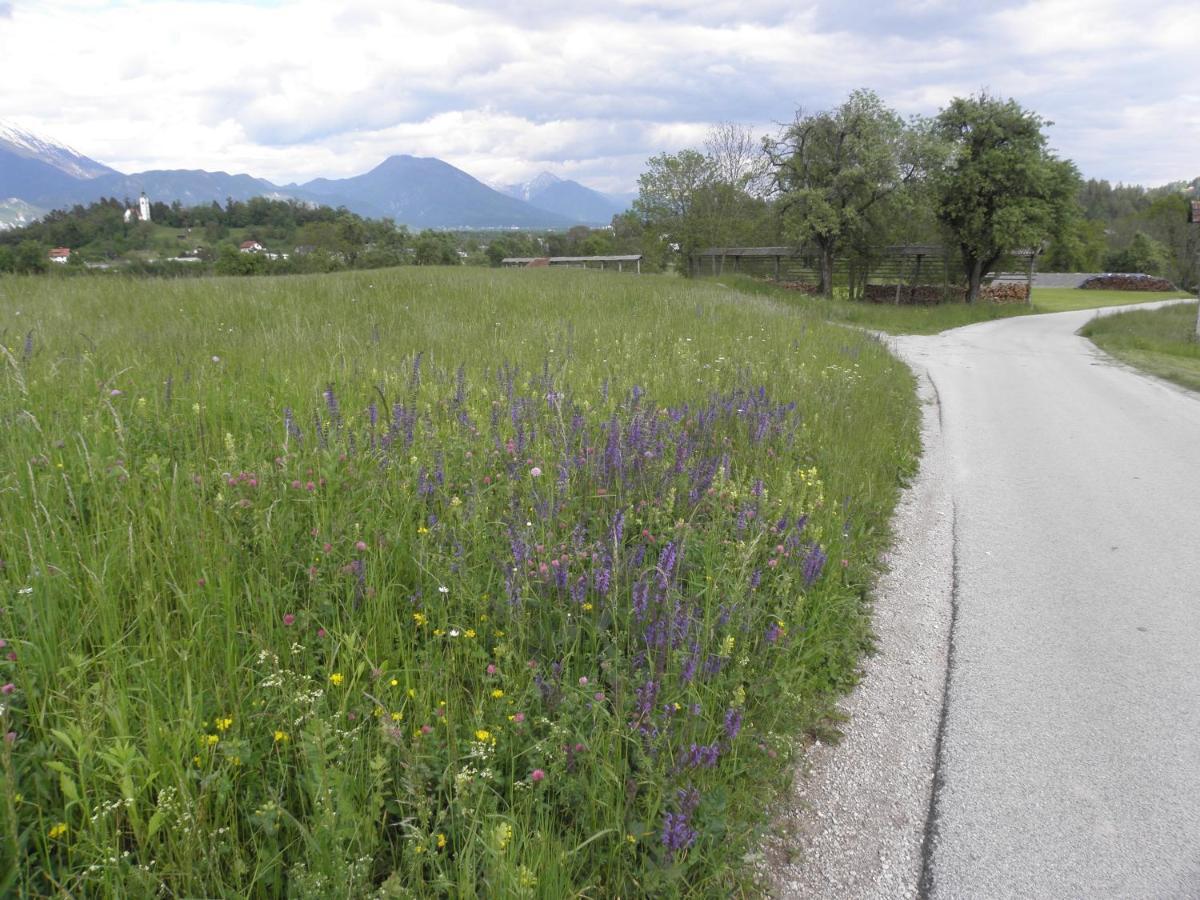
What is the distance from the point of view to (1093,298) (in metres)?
50.2

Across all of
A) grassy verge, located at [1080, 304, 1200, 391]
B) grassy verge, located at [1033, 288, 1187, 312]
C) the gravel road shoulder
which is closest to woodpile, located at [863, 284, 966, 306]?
grassy verge, located at [1033, 288, 1187, 312]

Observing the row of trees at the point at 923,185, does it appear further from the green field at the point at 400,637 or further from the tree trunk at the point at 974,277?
the green field at the point at 400,637

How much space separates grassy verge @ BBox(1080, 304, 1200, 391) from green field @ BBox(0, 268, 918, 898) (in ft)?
43.6

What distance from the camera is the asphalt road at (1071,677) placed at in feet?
8.21

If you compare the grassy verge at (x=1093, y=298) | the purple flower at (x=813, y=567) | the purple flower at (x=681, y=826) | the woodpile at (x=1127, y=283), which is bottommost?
the purple flower at (x=681, y=826)

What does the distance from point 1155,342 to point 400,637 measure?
23.5 m

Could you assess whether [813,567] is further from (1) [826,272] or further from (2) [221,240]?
(2) [221,240]

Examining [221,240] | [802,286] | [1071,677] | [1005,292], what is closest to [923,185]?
[802,286]

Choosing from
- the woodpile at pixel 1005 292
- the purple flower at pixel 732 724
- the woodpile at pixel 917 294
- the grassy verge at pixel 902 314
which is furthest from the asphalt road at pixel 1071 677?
the woodpile at pixel 1005 292

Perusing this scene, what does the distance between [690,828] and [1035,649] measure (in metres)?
2.70

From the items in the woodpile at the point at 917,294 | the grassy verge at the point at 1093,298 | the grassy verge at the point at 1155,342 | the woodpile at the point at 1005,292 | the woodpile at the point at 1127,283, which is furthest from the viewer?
the woodpile at the point at 1127,283

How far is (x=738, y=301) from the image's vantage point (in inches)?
701

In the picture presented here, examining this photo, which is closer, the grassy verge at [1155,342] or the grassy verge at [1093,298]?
the grassy verge at [1155,342]

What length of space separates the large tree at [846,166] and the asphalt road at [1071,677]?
25.4m
